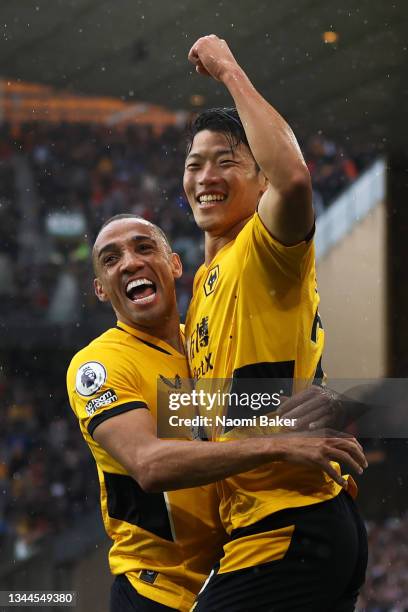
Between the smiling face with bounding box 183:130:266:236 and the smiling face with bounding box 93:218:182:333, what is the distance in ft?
0.72

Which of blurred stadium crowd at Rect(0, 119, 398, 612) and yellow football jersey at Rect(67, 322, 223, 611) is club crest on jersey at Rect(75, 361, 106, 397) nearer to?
yellow football jersey at Rect(67, 322, 223, 611)

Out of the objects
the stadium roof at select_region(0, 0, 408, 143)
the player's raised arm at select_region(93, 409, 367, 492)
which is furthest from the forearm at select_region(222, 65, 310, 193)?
the stadium roof at select_region(0, 0, 408, 143)

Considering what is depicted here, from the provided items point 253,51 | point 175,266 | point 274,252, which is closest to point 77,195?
point 253,51

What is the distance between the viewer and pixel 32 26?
39.7 ft

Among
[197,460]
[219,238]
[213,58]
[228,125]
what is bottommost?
[197,460]

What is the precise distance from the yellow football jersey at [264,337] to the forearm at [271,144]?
0.16 metres

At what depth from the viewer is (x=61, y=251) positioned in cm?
1123

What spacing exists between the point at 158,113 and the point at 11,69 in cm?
208

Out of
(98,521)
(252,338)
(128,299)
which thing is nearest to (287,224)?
(252,338)

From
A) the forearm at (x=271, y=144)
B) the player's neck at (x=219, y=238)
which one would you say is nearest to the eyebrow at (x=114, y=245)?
the player's neck at (x=219, y=238)

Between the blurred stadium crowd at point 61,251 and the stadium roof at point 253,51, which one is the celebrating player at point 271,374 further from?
the stadium roof at point 253,51

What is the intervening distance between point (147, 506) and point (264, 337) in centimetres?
62

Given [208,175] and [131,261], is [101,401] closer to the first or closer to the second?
[131,261]

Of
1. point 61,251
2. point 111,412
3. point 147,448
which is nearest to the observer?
point 147,448
